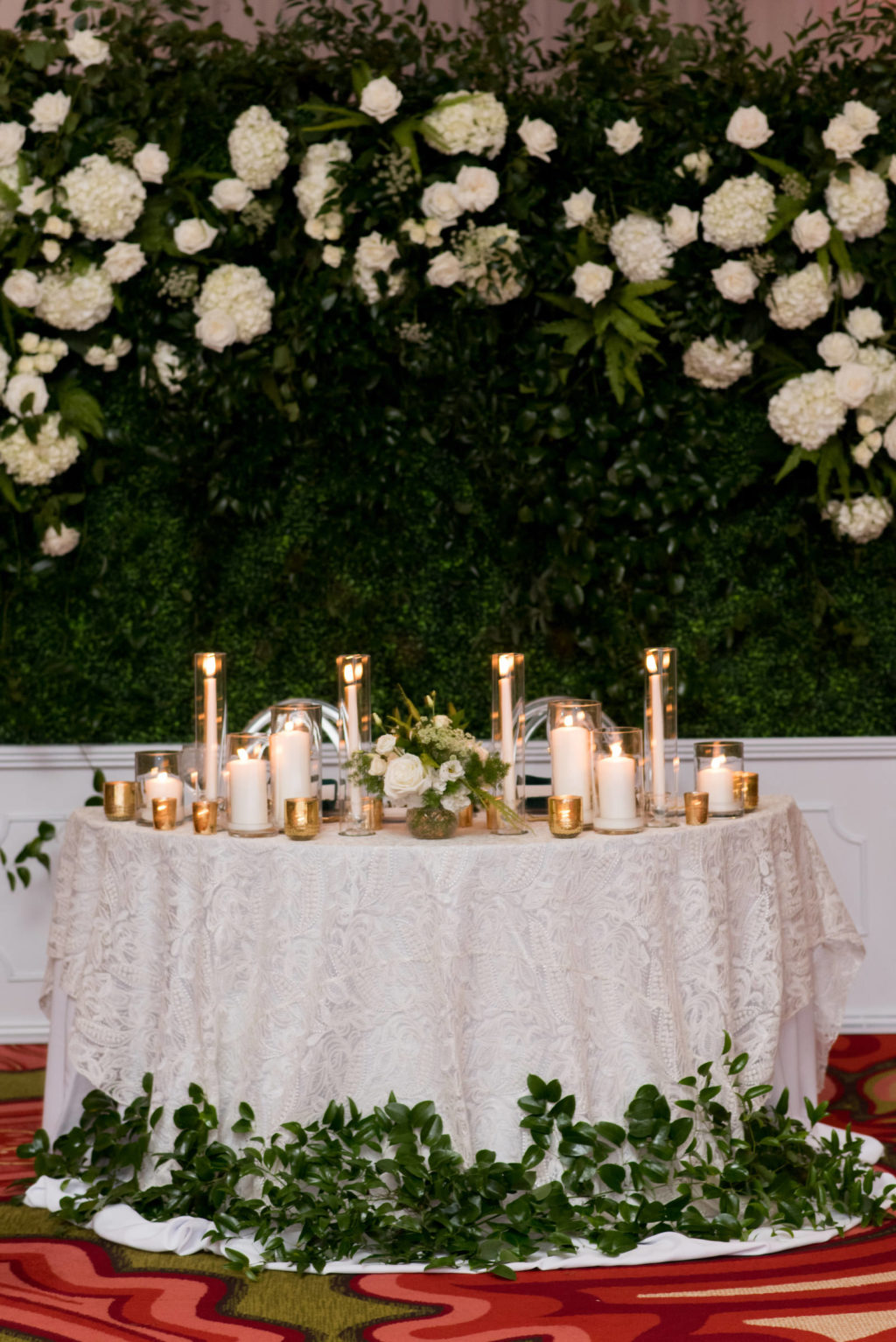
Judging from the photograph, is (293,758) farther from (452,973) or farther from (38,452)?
(38,452)

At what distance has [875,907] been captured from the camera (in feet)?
13.9

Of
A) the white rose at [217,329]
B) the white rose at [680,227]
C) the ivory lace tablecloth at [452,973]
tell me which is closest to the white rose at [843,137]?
the white rose at [680,227]

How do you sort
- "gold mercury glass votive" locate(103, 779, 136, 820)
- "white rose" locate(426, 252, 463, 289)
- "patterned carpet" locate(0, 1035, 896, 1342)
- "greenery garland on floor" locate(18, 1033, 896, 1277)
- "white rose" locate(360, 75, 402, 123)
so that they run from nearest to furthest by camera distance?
1. "patterned carpet" locate(0, 1035, 896, 1342)
2. "greenery garland on floor" locate(18, 1033, 896, 1277)
3. "gold mercury glass votive" locate(103, 779, 136, 820)
4. "white rose" locate(360, 75, 402, 123)
5. "white rose" locate(426, 252, 463, 289)

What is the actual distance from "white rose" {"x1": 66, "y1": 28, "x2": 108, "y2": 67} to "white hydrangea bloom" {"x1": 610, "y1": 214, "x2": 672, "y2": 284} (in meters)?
1.60

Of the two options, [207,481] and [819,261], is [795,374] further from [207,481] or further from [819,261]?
[207,481]

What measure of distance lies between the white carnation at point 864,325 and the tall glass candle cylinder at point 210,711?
223cm

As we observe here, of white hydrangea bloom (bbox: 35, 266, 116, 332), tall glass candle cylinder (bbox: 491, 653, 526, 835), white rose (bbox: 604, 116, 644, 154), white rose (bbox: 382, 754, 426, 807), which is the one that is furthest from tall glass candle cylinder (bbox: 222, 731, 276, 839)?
white rose (bbox: 604, 116, 644, 154)

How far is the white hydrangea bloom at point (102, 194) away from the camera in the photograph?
3844mm

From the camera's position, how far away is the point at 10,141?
386cm

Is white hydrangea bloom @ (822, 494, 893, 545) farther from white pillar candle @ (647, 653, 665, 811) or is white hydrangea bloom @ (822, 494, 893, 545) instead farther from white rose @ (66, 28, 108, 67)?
white rose @ (66, 28, 108, 67)

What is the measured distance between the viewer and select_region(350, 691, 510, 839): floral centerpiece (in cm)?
257

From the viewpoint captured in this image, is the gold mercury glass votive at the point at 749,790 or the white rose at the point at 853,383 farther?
the white rose at the point at 853,383

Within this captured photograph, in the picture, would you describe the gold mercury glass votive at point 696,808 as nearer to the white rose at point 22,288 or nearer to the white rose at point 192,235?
the white rose at point 192,235

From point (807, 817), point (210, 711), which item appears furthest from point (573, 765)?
point (807, 817)
